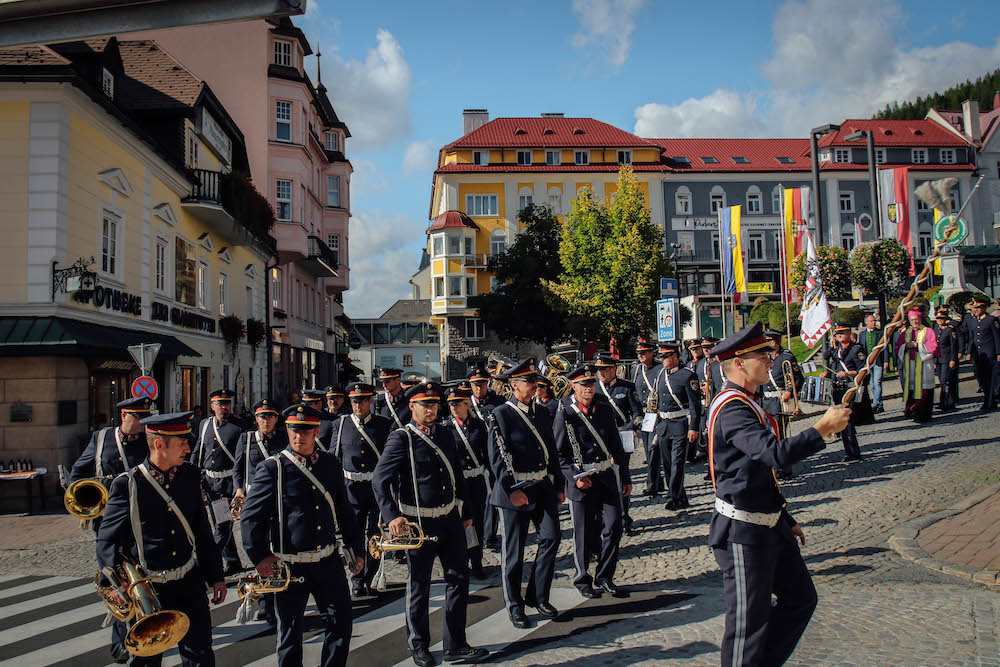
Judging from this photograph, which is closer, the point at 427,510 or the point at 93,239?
the point at 427,510

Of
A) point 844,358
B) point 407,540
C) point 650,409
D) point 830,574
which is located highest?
point 844,358

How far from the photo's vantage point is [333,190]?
46.2 meters

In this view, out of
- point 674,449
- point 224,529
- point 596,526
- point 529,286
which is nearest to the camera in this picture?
point 596,526

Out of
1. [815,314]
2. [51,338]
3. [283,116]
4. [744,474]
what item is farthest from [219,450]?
[283,116]

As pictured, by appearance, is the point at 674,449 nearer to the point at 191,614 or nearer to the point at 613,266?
the point at 191,614

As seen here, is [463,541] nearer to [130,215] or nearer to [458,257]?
[130,215]

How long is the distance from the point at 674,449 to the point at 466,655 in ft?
18.5

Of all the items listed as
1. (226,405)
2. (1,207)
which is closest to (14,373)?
(1,207)

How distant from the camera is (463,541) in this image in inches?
231

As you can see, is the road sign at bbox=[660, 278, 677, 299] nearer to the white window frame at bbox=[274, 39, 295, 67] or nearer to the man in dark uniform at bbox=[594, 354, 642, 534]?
the man in dark uniform at bbox=[594, 354, 642, 534]

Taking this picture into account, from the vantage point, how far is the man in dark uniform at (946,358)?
50.3 feet

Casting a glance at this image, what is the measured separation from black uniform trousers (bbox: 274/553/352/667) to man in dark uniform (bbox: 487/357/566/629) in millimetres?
1809

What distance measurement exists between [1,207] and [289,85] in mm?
20417

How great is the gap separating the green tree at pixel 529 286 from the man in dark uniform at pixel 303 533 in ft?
137
